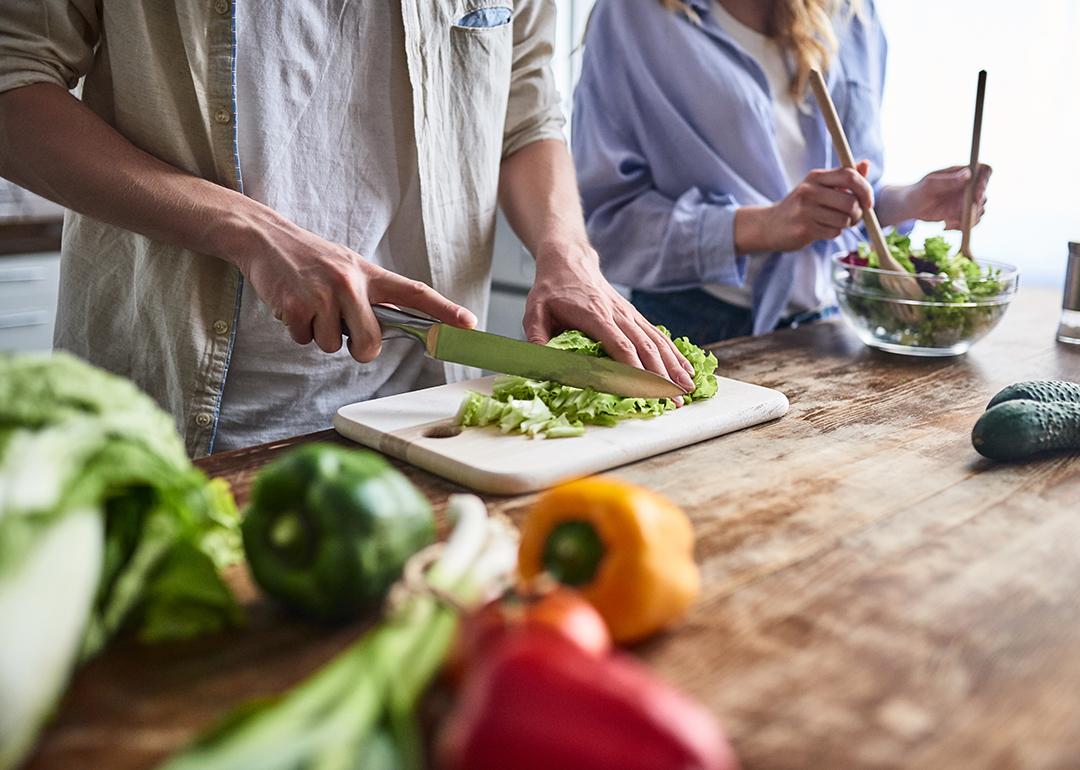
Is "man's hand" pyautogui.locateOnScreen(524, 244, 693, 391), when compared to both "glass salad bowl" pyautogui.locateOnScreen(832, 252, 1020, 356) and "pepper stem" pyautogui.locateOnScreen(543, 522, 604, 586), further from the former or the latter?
"pepper stem" pyautogui.locateOnScreen(543, 522, 604, 586)

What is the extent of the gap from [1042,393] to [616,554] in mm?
857

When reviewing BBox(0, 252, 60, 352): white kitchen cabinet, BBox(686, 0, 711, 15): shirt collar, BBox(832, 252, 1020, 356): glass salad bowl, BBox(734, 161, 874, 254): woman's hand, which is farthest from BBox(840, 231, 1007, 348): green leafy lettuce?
BBox(0, 252, 60, 352): white kitchen cabinet

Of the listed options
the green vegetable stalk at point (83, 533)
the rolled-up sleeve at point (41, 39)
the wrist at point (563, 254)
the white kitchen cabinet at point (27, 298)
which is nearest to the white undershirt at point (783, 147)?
the wrist at point (563, 254)

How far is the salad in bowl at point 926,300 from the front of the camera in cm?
184

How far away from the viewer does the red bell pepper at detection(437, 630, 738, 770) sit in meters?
0.57

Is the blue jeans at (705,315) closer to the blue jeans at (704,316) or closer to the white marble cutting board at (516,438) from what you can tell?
the blue jeans at (704,316)

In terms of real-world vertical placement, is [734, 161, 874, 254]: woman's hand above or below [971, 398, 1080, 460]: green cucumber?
above

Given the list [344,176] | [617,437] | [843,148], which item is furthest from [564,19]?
[617,437]

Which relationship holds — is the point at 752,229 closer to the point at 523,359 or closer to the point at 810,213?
the point at 810,213

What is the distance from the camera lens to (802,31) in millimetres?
2158

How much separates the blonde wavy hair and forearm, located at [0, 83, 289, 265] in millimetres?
1207

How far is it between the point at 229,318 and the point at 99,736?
36.2 inches

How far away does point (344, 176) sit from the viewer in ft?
5.33

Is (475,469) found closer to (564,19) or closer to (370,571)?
(370,571)
